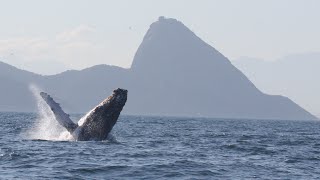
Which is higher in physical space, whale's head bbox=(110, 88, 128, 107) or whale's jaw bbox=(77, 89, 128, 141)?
whale's head bbox=(110, 88, 128, 107)

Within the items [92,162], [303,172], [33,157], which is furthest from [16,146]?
[303,172]

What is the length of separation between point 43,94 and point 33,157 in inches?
231

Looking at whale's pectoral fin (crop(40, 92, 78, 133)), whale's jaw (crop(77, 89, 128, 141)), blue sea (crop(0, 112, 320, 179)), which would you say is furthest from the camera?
whale's pectoral fin (crop(40, 92, 78, 133))

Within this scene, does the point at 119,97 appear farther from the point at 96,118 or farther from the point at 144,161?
the point at 144,161

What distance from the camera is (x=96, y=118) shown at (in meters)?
26.6

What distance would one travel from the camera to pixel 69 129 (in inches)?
1094

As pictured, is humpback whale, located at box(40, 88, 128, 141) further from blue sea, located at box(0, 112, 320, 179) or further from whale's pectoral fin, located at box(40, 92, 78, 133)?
blue sea, located at box(0, 112, 320, 179)

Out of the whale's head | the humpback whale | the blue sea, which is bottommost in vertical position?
the blue sea

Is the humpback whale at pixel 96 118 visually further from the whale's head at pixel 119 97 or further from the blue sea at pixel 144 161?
the blue sea at pixel 144 161

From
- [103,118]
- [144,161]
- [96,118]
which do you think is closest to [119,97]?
[103,118]

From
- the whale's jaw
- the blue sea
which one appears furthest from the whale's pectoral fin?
the blue sea

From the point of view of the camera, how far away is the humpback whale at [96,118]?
85.8 feet

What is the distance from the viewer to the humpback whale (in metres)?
26.1

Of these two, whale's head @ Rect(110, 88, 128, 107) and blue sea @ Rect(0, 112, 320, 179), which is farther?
whale's head @ Rect(110, 88, 128, 107)
